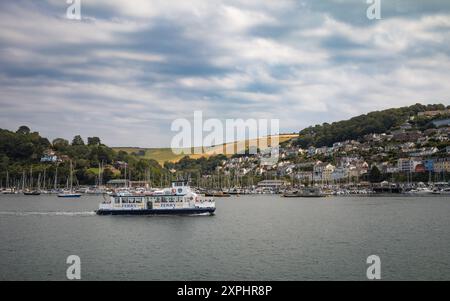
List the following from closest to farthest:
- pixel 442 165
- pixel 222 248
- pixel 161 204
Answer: pixel 222 248, pixel 161 204, pixel 442 165

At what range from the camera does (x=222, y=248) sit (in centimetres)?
4459

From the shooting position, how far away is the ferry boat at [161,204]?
236 ft

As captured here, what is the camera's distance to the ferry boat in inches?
2832

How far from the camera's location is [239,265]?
122ft

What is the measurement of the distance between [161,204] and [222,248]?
28949mm

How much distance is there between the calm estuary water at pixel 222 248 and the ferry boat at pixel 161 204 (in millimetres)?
3068

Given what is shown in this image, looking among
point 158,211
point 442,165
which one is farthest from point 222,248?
point 442,165

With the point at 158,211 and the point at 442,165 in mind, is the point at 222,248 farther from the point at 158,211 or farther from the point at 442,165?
the point at 442,165

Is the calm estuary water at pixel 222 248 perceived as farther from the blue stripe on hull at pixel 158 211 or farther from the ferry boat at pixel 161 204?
the ferry boat at pixel 161 204

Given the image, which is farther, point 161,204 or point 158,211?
point 161,204

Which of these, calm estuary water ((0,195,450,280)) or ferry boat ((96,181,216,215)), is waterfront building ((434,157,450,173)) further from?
ferry boat ((96,181,216,215))
